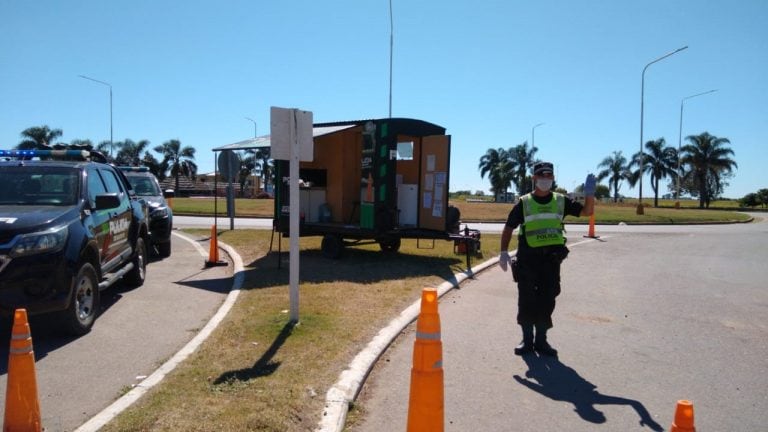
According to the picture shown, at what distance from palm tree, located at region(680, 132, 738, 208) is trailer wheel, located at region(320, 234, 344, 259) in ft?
225

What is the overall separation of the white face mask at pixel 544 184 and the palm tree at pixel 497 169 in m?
81.2

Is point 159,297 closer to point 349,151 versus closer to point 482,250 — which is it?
point 349,151

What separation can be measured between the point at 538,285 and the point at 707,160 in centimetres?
7390

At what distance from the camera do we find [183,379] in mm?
Result: 4598

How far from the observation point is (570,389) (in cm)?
479

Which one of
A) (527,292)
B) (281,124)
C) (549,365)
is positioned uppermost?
(281,124)

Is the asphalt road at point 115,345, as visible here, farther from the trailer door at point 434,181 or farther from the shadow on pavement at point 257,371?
the trailer door at point 434,181


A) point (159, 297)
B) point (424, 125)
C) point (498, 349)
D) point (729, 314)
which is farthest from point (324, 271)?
point (729, 314)

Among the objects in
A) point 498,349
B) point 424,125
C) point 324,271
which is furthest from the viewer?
point 424,125

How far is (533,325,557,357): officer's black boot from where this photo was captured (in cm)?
573

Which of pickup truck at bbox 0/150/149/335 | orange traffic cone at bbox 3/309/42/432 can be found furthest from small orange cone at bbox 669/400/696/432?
pickup truck at bbox 0/150/149/335

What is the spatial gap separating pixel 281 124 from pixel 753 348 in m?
5.75

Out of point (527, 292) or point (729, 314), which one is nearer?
point (527, 292)

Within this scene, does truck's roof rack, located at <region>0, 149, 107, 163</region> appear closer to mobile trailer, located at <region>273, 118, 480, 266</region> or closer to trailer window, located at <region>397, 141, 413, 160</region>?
mobile trailer, located at <region>273, 118, 480, 266</region>
